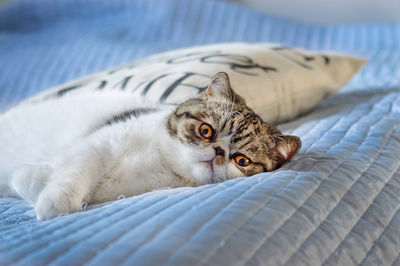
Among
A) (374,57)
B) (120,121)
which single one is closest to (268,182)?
(120,121)

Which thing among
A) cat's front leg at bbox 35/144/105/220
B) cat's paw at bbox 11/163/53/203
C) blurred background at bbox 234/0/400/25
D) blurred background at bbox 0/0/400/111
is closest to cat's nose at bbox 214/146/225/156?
cat's front leg at bbox 35/144/105/220

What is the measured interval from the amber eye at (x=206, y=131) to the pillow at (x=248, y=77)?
0.74 ft

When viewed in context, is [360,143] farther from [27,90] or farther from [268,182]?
[27,90]

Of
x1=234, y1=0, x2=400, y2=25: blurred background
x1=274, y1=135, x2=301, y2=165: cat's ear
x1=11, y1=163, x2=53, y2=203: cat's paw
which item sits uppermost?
x1=234, y1=0, x2=400, y2=25: blurred background

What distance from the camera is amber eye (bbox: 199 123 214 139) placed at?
1019 millimetres

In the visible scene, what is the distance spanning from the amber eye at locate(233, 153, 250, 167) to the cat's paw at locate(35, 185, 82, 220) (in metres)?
0.35

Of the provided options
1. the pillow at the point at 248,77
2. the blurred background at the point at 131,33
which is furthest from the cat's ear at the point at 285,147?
the blurred background at the point at 131,33

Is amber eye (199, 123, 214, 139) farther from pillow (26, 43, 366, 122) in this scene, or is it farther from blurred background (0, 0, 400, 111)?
blurred background (0, 0, 400, 111)

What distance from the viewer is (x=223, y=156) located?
985mm

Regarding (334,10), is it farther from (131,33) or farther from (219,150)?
(219,150)

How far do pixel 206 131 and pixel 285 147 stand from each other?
0.19 meters

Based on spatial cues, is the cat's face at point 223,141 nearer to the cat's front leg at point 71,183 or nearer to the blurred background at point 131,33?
the cat's front leg at point 71,183

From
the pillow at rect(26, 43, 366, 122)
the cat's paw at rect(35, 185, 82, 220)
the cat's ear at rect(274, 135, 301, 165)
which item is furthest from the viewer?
the pillow at rect(26, 43, 366, 122)

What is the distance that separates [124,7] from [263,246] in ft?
7.63
